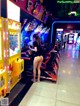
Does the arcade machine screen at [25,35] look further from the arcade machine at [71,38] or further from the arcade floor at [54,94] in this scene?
the arcade machine at [71,38]

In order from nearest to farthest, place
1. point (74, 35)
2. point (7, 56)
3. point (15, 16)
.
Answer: point (7, 56) → point (15, 16) → point (74, 35)

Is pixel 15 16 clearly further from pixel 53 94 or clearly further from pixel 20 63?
pixel 53 94

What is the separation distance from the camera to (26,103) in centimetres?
306

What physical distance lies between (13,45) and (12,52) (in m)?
0.18

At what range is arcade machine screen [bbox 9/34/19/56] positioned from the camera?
10.5 ft

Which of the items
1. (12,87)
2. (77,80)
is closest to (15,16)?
(12,87)

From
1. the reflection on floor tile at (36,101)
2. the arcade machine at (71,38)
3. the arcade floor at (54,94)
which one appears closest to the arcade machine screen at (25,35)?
the arcade floor at (54,94)

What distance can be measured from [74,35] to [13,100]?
22404 millimetres

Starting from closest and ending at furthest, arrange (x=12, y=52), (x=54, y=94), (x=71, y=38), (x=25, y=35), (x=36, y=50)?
(x=12, y=52), (x=54, y=94), (x=36, y=50), (x=25, y=35), (x=71, y=38)

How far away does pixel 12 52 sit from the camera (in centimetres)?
331

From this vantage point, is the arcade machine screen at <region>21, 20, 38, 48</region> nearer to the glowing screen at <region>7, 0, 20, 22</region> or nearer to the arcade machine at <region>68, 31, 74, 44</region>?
the glowing screen at <region>7, 0, 20, 22</region>

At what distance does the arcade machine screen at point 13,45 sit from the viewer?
3.20m

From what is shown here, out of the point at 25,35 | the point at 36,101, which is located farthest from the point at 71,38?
the point at 36,101

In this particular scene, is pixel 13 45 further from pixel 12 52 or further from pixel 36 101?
pixel 36 101
